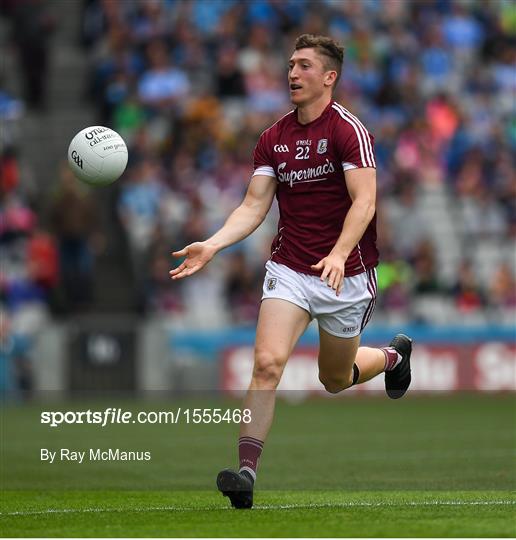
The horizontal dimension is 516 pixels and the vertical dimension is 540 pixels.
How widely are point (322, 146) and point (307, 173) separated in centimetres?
20

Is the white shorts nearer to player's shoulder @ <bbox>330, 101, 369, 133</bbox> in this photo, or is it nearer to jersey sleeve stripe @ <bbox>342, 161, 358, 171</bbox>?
jersey sleeve stripe @ <bbox>342, 161, 358, 171</bbox>

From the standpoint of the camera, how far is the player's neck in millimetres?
9266

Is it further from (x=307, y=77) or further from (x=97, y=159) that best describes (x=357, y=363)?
(x=97, y=159)

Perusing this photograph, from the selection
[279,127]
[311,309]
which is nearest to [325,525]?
[311,309]

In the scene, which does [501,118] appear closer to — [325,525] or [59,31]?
[59,31]

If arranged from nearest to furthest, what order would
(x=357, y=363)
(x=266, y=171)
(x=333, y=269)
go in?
1. (x=333, y=269)
2. (x=266, y=171)
3. (x=357, y=363)

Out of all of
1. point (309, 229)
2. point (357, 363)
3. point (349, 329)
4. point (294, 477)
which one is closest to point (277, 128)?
point (309, 229)

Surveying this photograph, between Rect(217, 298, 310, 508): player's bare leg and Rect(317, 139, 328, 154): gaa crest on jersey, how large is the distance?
1058 millimetres

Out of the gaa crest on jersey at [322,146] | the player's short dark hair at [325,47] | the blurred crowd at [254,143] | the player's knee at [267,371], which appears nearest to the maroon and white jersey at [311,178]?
the gaa crest on jersey at [322,146]

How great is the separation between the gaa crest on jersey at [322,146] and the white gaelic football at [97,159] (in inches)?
57.2

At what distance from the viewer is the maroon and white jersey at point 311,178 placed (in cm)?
916

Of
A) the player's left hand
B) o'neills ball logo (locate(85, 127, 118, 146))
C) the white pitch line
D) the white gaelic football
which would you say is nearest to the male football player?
the player's left hand

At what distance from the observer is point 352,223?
8.80m

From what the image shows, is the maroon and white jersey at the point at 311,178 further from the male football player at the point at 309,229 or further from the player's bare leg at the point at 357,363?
the player's bare leg at the point at 357,363
